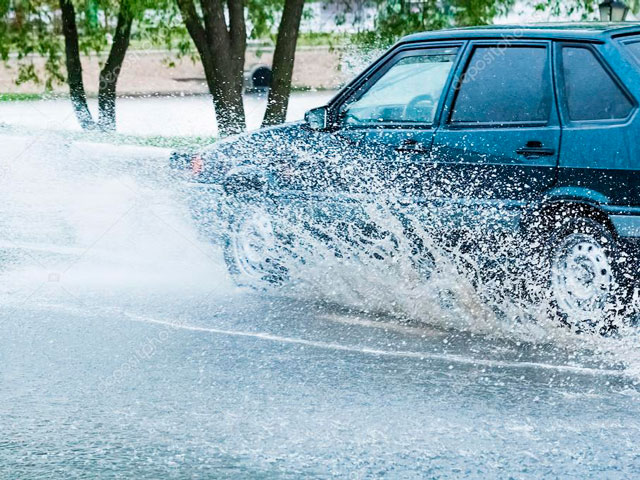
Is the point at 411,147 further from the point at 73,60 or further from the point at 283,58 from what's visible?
the point at 73,60

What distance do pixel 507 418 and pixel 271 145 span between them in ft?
10.8

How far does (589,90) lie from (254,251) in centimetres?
263

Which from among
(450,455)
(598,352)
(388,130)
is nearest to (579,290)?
(598,352)

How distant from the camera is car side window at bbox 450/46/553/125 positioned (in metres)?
7.02

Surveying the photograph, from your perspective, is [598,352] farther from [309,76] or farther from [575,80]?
[309,76]

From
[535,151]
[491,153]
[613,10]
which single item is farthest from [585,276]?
[613,10]

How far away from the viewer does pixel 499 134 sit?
23.2ft

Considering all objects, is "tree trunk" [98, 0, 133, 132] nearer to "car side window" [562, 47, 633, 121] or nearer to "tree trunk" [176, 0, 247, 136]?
"tree trunk" [176, 0, 247, 136]

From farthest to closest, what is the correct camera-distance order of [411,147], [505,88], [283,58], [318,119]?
[283,58]
[318,119]
[411,147]
[505,88]

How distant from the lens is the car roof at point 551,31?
22.7 feet

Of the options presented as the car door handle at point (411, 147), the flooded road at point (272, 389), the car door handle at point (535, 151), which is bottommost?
the flooded road at point (272, 389)

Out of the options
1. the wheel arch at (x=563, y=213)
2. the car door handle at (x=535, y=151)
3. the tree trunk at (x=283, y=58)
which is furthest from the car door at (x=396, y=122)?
the tree trunk at (x=283, y=58)

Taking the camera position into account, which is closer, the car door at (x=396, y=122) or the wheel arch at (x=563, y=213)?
the wheel arch at (x=563, y=213)

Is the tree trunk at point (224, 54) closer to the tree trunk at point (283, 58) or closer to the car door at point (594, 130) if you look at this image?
the tree trunk at point (283, 58)
